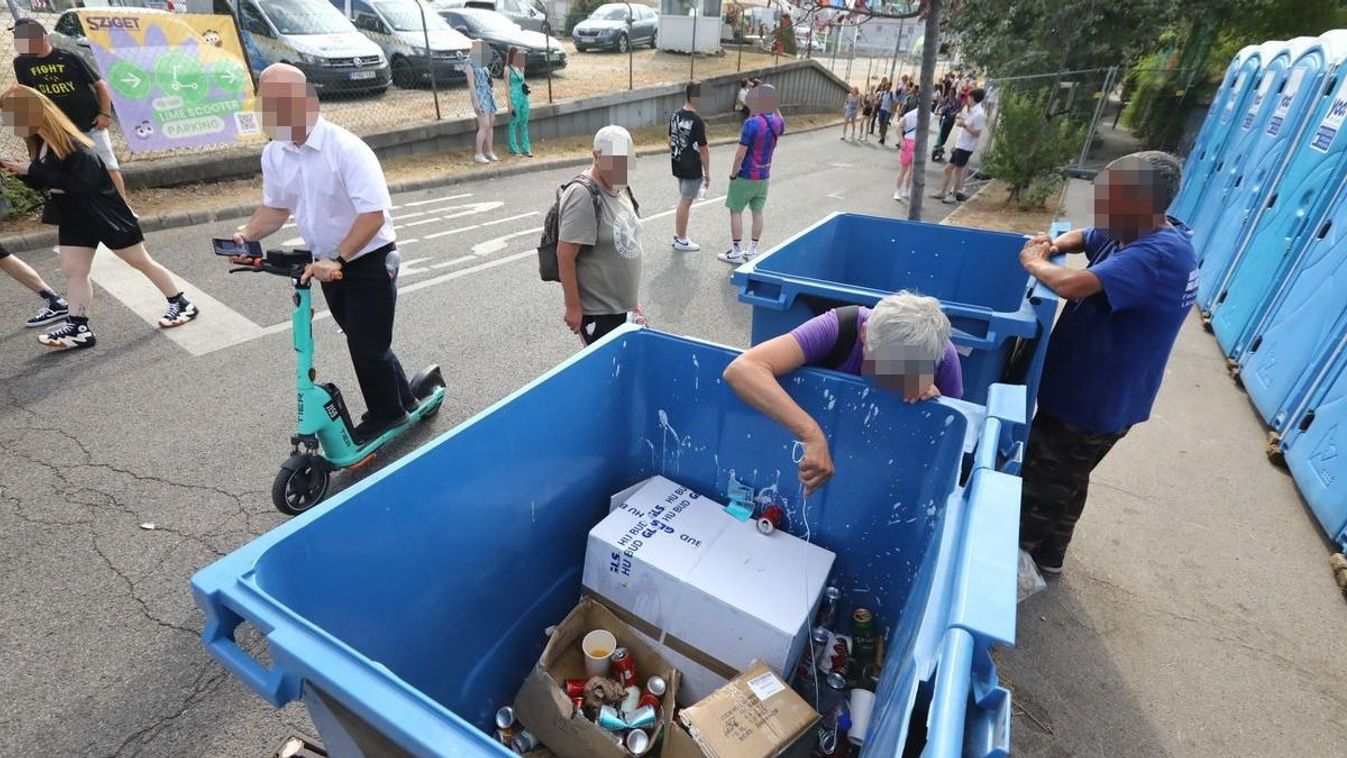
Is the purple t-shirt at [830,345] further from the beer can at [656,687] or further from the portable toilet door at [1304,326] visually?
the portable toilet door at [1304,326]

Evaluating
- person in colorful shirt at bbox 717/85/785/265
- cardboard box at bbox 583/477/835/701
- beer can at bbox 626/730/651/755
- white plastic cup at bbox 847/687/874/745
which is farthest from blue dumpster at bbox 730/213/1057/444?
person in colorful shirt at bbox 717/85/785/265

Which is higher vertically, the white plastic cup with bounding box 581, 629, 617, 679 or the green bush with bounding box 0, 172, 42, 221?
the white plastic cup with bounding box 581, 629, 617, 679

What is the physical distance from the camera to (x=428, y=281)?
255 inches

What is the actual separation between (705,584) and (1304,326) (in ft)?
16.2

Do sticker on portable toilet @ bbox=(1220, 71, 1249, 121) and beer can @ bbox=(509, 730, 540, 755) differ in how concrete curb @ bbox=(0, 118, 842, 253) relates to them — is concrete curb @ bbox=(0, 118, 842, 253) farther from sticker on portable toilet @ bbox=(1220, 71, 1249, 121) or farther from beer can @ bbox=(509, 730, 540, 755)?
sticker on portable toilet @ bbox=(1220, 71, 1249, 121)

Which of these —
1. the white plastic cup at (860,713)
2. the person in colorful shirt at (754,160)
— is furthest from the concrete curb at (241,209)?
the white plastic cup at (860,713)

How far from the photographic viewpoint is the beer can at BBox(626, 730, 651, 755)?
67.9 inches

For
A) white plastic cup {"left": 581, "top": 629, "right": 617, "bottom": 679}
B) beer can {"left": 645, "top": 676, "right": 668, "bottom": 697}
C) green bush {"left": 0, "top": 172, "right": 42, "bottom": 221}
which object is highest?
white plastic cup {"left": 581, "top": 629, "right": 617, "bottom": 679}

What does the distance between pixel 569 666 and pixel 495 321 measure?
13.4ft

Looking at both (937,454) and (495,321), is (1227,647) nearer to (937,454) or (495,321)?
(937,454)

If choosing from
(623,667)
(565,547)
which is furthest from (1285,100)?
(623,667)

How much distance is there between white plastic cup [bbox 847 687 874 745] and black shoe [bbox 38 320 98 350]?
5.59 meters

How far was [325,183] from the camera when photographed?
3.05m

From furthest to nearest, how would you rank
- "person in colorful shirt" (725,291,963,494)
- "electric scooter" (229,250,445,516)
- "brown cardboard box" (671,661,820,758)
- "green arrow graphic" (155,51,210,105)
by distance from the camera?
"green arrow graphic" (155,51,210,105) < "electric scooter" (229,250,445,516) < "person in colorful shirt" (725,291,963,494) < "brown cardboard box" (671,661,820,758)
